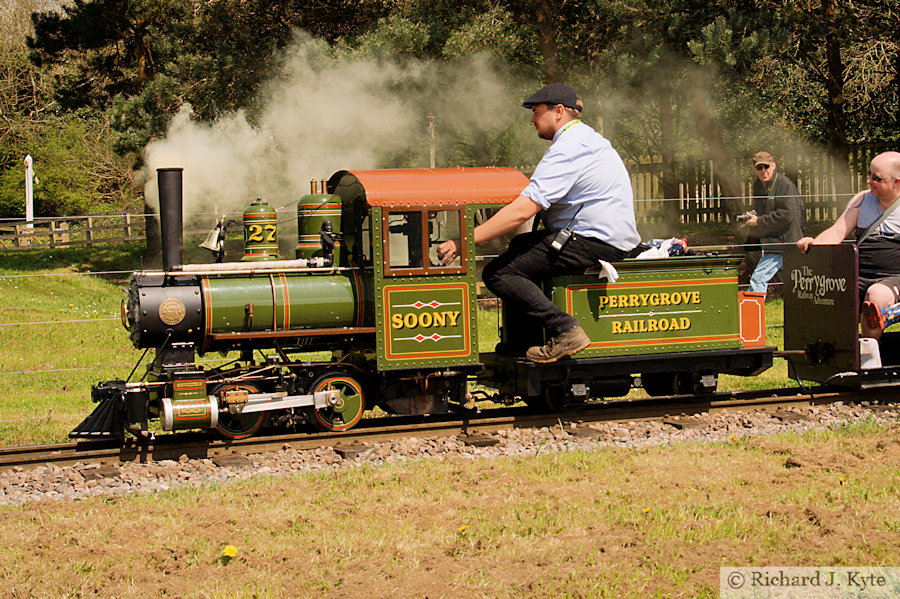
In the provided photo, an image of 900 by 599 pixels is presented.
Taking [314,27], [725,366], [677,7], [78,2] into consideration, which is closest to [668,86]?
[677,7]

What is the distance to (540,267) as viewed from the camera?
23.2ft

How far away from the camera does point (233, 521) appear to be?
5246mm

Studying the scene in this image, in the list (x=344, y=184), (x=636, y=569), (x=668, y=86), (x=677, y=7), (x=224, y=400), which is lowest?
(x=636, y=569)

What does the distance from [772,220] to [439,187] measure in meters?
4.04

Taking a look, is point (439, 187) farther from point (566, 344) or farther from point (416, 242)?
point (566, 344)

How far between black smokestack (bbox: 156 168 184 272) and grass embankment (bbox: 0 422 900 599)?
6.40 feet

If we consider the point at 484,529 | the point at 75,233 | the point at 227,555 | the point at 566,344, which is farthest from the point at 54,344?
the point at 75,233

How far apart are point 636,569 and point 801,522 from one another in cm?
106

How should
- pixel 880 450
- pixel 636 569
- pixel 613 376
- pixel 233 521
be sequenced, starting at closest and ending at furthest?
pixel 636 569 < pixel 233 521 < pixel 880 450 < pixel 613 376

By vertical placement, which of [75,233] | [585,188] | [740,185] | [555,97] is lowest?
[585,188]

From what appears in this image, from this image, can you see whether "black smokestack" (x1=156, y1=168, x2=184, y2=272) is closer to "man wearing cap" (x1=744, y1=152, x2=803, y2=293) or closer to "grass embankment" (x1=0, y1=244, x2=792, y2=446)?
"grass embankment" (x1=0, y1=244, x2=792, y2=446)

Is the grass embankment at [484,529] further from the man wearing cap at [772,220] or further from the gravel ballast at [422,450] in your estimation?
the man wearing cap at [772,220]

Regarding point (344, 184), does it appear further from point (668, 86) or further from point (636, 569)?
point (668, 86)

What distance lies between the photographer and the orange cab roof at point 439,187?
23.5ft
